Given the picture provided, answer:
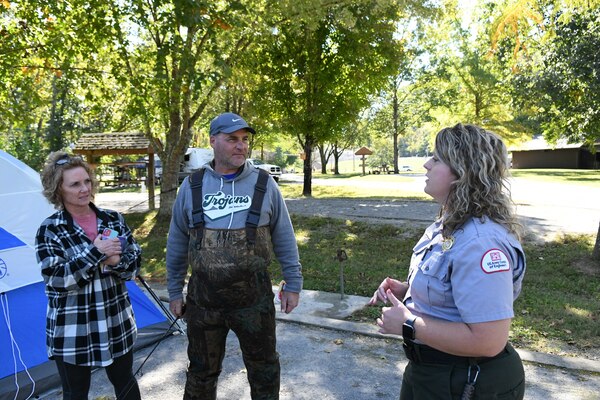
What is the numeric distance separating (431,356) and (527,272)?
18.8 ft

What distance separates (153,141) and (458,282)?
11789 mm

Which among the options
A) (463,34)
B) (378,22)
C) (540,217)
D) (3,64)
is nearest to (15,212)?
(3,64)

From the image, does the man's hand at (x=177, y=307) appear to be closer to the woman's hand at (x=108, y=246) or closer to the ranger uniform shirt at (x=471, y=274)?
Answer: the woman's hand at (x=108, y=246)

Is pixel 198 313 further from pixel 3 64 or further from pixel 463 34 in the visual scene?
pixel 463 34

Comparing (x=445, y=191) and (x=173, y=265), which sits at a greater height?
(x=445, y=191)

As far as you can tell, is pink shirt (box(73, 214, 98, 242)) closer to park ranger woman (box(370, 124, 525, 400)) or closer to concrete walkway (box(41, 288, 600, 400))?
concrete walkway (box(41, 288, 600, 400))

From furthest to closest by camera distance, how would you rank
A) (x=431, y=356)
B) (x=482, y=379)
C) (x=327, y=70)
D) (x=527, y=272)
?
(x=327, y=70)
(x=527, y=272)
(x=431, y=356)
(x=482, y=379)

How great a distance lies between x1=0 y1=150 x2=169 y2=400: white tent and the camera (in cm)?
340

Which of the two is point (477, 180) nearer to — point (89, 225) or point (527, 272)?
point (89, 225)

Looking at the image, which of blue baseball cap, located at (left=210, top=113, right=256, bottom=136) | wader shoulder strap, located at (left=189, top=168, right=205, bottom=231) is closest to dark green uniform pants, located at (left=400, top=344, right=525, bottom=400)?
wader shoulder strap, located at (left=189, top=168, right=205, bottom=231)

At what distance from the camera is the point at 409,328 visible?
164cm

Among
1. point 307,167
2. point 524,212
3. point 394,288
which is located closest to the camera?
point 394,288

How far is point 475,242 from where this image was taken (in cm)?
152

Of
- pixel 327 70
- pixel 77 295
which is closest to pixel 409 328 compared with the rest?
pixel 77 295
